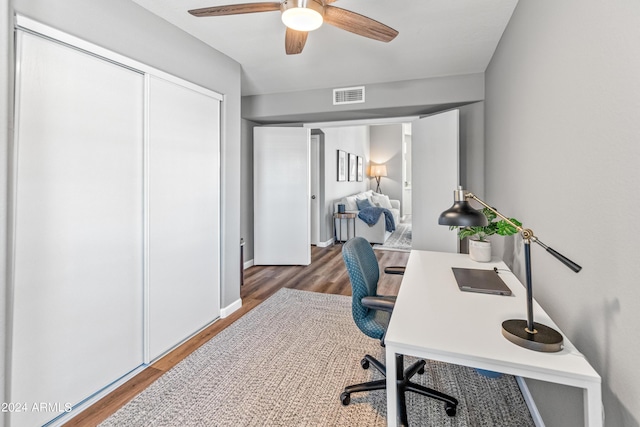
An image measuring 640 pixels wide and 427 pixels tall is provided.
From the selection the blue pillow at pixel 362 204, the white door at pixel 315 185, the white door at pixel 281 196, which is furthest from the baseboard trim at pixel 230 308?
the blue pillow at pixel 362 204

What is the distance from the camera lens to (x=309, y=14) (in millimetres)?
1563

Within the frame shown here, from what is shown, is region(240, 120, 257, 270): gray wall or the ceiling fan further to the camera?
region(240, 120, 257, 270): gray wall

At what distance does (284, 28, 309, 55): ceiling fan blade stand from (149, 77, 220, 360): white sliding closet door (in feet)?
2.87

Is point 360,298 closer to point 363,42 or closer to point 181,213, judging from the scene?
point 181,213

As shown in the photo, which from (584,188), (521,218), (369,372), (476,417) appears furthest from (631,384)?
(369,372)

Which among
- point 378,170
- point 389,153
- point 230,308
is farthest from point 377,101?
point 389,153

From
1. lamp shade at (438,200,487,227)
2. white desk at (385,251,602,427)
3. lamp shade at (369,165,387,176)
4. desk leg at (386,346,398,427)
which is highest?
lamp shade at (369,165,387,176)

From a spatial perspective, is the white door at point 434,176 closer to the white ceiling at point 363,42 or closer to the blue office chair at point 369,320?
the white ceiling at point 363,42

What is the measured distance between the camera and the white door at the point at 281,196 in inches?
174

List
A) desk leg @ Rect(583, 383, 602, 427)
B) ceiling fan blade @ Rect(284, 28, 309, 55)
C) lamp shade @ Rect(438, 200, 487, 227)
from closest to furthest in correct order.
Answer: desk leg @ Rect(583, 383, 602, 427)
lamp shade @ Rect(438, 200, 487, 227)
ceiling fan blade @ Rect(284, 28, 309, 55)

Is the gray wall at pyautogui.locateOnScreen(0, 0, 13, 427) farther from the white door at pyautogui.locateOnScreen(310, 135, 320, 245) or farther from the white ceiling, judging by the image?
the white door at pyautogui.locateOnScreen(310, 135, 320, 245)

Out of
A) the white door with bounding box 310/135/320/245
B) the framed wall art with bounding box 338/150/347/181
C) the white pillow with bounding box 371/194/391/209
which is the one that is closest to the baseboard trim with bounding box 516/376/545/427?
the white door with bounding box 310/135/320/245

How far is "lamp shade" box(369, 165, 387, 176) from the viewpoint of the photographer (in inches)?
371

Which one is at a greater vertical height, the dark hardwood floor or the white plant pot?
the white plant pot
